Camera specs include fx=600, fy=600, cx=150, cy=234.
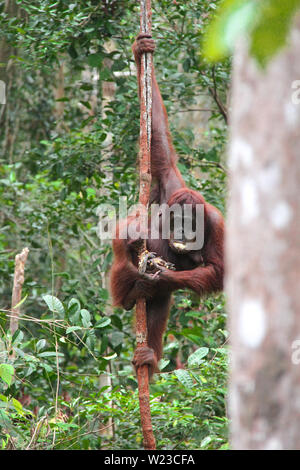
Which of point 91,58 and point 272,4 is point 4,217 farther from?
point 272,4

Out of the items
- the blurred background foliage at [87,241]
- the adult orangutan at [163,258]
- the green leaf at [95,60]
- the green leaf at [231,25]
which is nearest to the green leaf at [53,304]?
the blurred background foliage at [87,241]

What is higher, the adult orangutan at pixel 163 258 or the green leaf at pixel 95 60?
the green leaf at pixel 95 60

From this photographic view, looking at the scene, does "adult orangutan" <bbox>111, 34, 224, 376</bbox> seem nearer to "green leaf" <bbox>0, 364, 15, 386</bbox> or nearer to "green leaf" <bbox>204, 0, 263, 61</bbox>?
"green leaf" <bbox>0, 364, 15, 386</bbox>

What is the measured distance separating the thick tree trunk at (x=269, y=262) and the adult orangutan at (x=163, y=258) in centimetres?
278

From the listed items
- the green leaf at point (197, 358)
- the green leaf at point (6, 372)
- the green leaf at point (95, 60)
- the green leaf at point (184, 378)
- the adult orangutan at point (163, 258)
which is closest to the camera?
the green leaf at point (6, 372)

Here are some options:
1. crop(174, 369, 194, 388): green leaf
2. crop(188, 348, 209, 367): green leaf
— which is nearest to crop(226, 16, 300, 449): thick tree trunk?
crop(174, 369, 194, 388): green leaf

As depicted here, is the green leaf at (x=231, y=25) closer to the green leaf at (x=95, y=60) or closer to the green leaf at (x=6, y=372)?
the green leaf at (x=6, y=372)

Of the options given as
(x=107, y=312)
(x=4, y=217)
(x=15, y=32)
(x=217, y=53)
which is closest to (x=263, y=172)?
(x=217, y=53)

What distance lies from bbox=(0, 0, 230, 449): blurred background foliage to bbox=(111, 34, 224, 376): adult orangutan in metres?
0.30

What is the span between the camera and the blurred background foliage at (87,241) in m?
4.23

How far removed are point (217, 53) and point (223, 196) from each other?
5432 mm

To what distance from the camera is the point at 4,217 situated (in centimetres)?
755

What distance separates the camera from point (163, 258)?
→ 4.84m

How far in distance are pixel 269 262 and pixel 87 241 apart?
18.9ft
